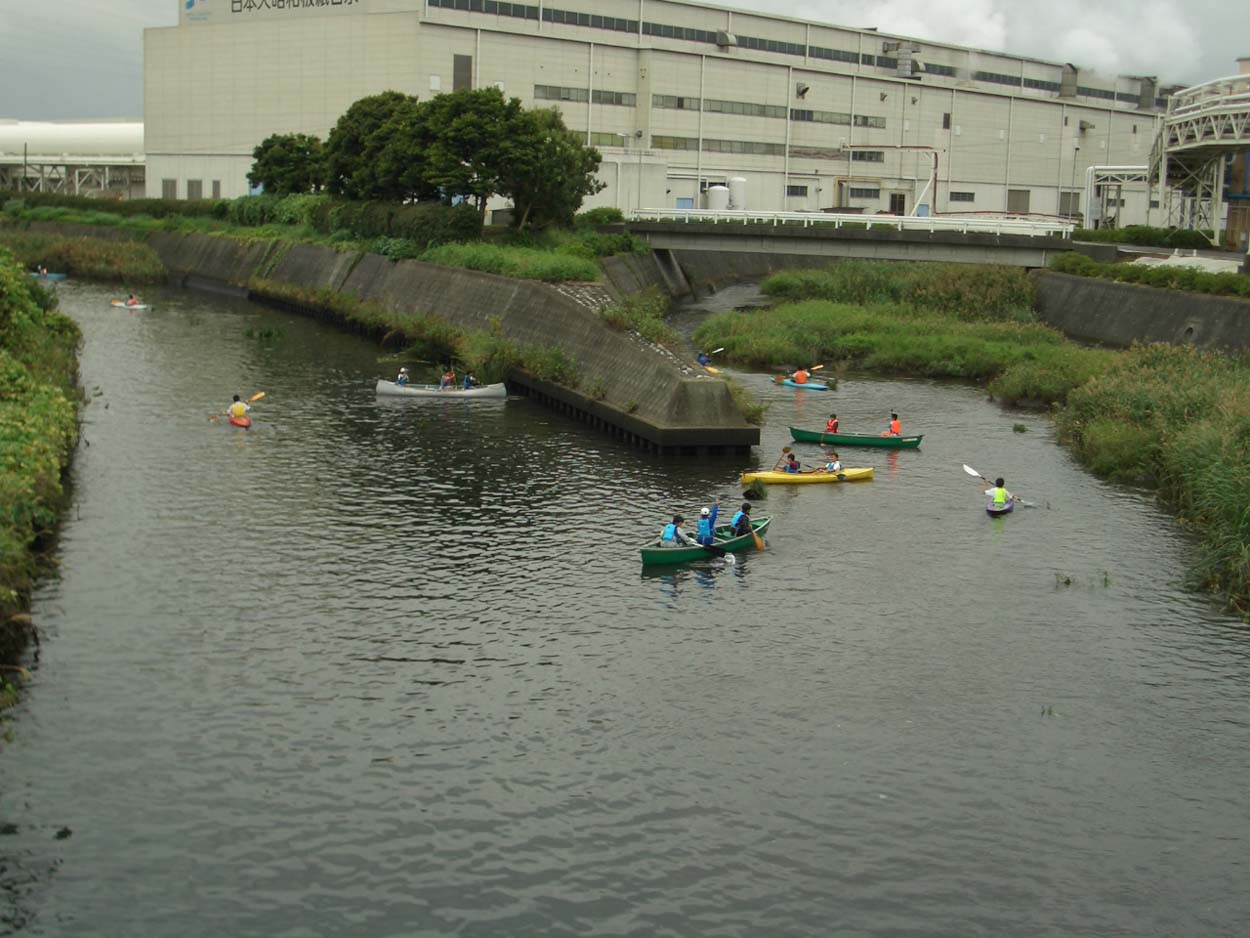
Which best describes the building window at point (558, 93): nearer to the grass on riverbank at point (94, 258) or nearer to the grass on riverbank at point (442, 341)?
the grass on riverbank at point (442, 341)

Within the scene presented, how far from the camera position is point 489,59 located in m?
107

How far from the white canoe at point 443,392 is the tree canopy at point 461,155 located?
2607 cm

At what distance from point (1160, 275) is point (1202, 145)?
1502 centimetres

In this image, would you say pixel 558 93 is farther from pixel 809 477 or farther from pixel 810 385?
pixel 809 477

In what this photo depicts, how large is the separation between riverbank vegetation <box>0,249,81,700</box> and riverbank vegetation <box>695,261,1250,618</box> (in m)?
27.2

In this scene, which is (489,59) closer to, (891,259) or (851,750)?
(891,259)

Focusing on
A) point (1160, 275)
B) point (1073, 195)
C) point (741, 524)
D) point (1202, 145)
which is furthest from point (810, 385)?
point (1073, 195)

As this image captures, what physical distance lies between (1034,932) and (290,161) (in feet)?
321

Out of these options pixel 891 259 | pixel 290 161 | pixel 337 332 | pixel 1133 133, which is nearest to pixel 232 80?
pixel 290 161

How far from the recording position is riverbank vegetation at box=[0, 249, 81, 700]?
94.8ft

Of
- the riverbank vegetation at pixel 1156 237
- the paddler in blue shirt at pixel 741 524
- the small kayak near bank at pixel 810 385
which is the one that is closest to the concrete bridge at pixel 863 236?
the riverbank vegetation at pixel 1156 237

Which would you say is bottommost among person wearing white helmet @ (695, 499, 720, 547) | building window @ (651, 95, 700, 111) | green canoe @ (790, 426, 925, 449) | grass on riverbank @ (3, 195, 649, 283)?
person wearing white helmet @ (695, 499, 720, 547)

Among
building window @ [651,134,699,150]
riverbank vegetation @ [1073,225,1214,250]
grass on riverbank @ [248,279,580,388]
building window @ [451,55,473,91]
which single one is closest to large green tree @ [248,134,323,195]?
building window @ [451,55,473,91]

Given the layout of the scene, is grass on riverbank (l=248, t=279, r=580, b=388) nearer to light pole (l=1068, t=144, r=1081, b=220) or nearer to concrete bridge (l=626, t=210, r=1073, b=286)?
concrete bridge (l=626, t=210, r=1073, b=286)
